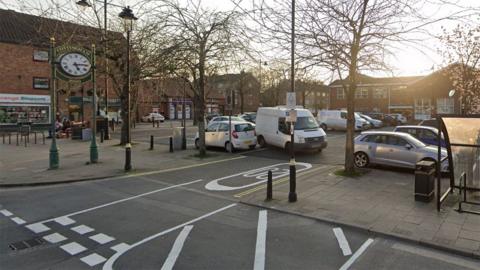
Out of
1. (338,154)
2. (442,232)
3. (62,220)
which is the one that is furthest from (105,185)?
(338,154)

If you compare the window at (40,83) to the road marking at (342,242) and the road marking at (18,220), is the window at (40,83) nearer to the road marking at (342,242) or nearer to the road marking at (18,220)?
the road marking at (18,220)

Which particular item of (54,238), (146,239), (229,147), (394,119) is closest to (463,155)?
(146,239)

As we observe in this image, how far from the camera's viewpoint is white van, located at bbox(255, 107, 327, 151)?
50.5 ft

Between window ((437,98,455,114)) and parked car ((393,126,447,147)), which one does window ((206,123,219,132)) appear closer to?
parked car ((393,126,447,147))

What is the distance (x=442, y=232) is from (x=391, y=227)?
823mm

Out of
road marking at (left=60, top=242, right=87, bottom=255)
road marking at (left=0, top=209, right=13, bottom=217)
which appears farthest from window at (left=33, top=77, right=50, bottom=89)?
road marking at (left=60, top=242, right=87, bottom=255)

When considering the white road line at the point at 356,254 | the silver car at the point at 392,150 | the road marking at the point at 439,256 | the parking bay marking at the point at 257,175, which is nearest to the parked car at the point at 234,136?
the parking bay marking at the point at 257,175

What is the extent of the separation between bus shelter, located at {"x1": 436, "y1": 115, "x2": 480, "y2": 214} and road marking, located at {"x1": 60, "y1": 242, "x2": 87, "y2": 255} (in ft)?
23.0

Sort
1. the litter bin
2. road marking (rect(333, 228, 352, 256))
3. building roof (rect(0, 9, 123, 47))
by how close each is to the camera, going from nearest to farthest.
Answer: road marking (rect(333, 228, 352, 256)) < the litter bin < building roof (rect(0, 9, 123, 47))

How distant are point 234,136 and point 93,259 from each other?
12103 mm

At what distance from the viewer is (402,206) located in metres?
7.39

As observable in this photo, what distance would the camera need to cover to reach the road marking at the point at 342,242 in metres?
5.20

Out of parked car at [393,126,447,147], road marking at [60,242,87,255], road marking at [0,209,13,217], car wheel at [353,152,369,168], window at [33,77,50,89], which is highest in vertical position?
window at [33,77,50,89]

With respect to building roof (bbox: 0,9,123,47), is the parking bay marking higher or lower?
lower
